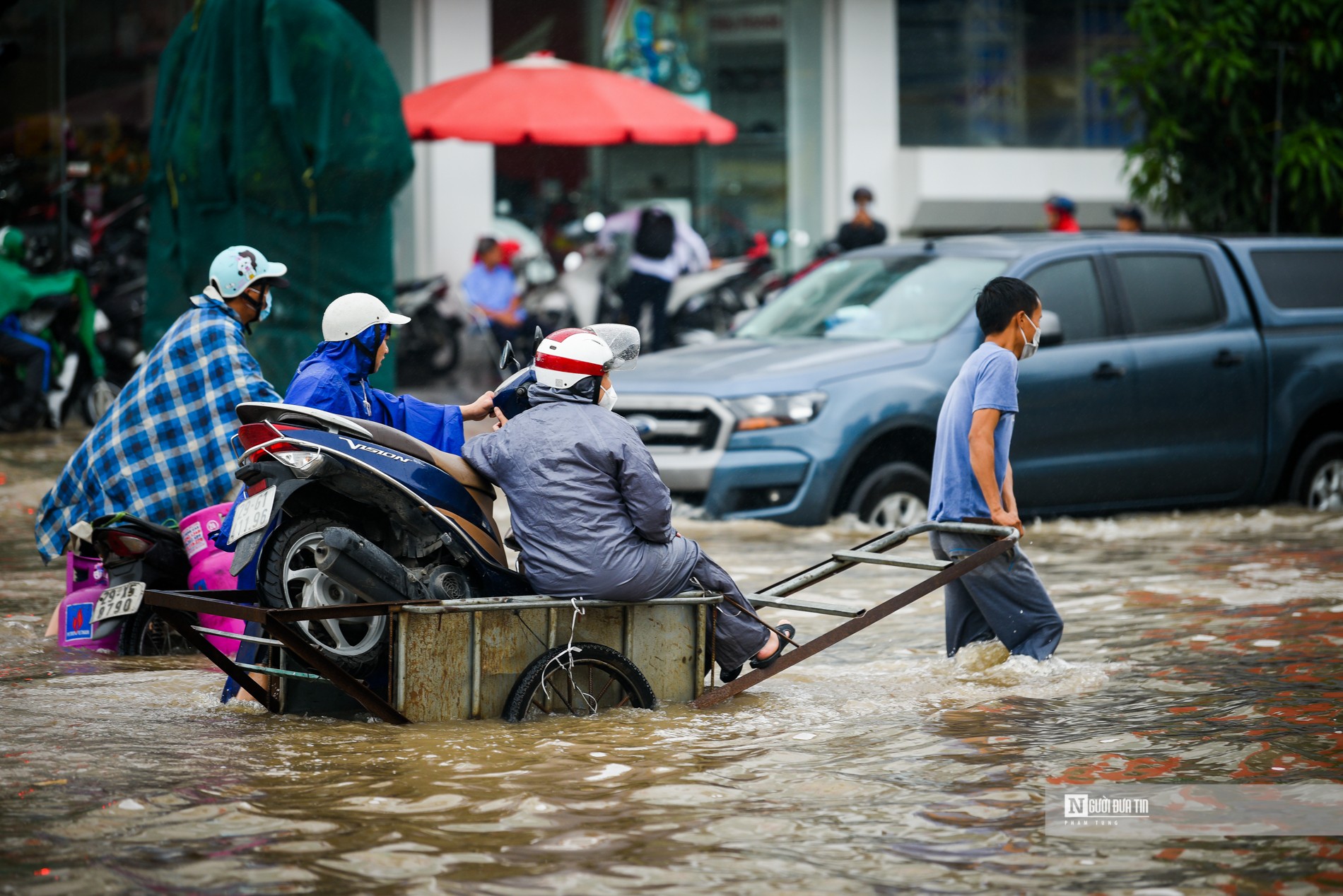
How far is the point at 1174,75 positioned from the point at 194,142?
8.34 m

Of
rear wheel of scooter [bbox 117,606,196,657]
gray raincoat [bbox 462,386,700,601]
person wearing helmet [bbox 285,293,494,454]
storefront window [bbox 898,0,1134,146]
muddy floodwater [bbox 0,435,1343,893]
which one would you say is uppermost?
storefront window [bbox 898,0,1134,146]

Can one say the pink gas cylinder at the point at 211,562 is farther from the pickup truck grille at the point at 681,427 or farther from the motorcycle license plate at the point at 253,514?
the pickup truck grille at the point at 681,427

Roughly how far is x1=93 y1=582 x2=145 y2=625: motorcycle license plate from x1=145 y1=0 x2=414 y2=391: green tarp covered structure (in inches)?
171

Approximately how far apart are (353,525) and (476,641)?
0.66m

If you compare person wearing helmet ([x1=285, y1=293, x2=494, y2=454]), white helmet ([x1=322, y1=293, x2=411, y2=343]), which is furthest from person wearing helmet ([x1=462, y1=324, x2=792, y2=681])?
white helmet ([x1=322, y1=293, x2=411, y2=343])

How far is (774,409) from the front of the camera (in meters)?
9.20

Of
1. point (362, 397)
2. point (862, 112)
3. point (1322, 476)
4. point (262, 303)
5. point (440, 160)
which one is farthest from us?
point (862, 112)

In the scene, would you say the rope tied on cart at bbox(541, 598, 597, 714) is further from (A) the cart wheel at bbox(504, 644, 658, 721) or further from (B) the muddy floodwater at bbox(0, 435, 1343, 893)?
(B) the muddy floodwater at bbox(0, 435, 1343, 893)

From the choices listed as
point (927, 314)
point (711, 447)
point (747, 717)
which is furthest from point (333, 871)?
point (927, 314)

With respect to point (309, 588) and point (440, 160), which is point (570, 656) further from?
point (440, 160)

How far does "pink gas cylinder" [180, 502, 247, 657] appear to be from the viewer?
652 cm

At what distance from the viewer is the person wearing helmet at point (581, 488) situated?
5.55m

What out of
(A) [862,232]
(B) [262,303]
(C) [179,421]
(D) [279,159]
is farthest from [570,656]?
(A) [862,232]

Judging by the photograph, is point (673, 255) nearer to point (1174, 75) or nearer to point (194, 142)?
point (1174, 75)
